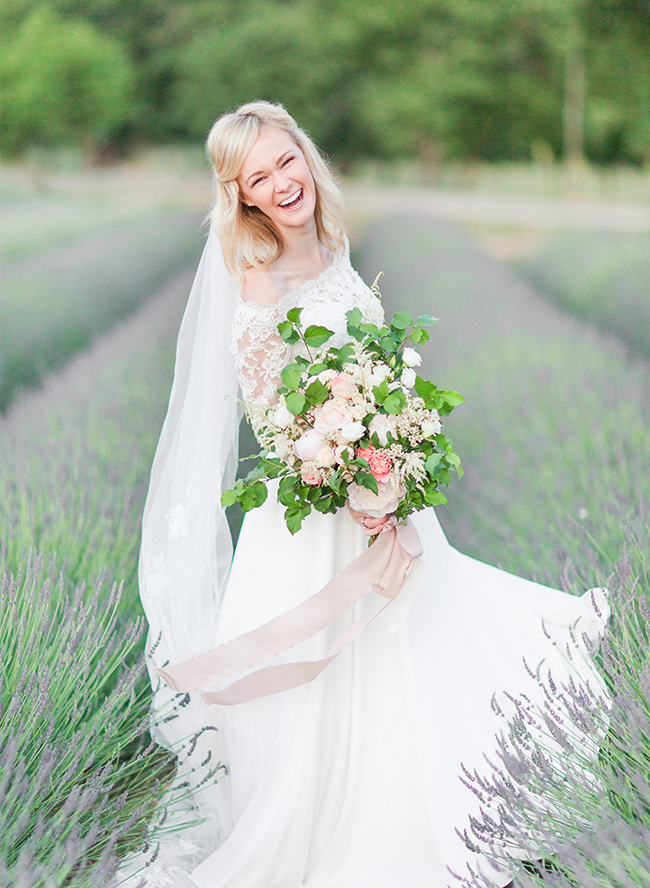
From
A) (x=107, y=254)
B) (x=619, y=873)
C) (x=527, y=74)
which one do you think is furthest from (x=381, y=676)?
(x=527, y=74)

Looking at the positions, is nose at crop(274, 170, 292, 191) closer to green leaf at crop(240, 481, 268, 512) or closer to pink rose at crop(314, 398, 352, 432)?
pink rose at crop(314, 398, 352, 432)

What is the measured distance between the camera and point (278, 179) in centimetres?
183

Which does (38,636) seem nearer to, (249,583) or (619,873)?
(249,583)

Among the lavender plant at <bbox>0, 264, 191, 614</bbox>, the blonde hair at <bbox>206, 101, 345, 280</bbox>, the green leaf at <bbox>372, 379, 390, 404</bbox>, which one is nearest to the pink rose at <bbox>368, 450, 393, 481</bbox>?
the green leaf at <bbox>372, 379, 390, 404</bbox>

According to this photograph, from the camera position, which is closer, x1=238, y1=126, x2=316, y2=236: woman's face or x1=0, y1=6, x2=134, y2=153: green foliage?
x1=238, y1=126, x2=316, y2=236: woman's face

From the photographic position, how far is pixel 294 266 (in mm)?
1947

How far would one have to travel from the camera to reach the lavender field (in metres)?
1.41

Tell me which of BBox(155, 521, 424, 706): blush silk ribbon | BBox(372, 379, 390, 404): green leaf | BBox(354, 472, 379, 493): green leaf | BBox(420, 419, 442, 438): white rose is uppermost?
BBox(372, 379, 390, 404): green leaf

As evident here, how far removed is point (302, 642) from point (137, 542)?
1069 mm

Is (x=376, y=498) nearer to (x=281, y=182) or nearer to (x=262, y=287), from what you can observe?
(x=262, y=287)

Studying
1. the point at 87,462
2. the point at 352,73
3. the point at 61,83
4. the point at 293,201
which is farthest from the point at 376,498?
the point at 352,73

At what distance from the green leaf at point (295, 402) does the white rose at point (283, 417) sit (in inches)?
0.9

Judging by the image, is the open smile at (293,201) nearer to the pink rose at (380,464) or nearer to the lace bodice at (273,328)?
the lace bodice at (273,328)

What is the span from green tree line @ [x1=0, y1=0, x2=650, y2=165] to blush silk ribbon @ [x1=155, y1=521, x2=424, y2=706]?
818 cm
